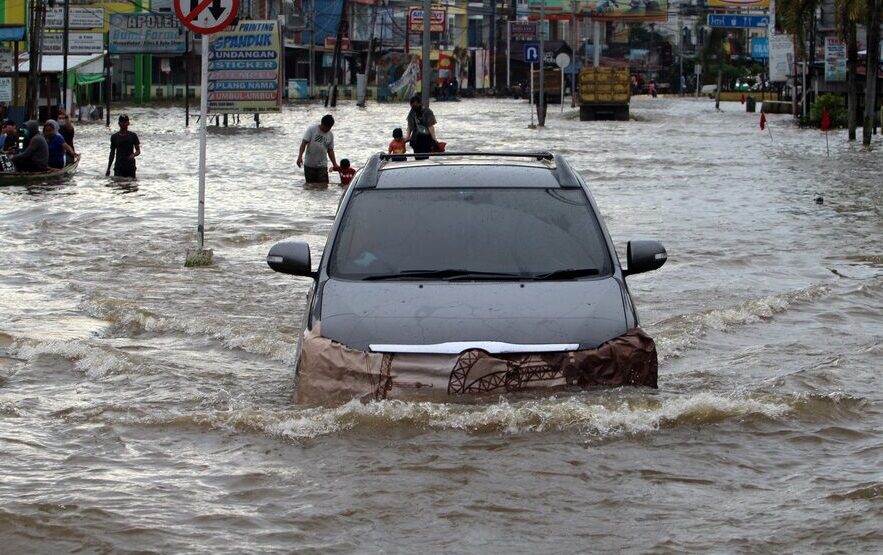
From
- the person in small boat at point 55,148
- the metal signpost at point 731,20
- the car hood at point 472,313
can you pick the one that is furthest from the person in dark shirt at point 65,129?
the metal signpost at point 731,20

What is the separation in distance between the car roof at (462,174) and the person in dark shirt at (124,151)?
1753 centimetres

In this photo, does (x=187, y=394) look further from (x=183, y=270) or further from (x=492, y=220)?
(x=183, y=270)

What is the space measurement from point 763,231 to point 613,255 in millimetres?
11300

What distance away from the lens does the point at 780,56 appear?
68375mm

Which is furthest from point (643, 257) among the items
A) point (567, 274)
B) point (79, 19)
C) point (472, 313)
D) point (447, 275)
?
point (79, 19)

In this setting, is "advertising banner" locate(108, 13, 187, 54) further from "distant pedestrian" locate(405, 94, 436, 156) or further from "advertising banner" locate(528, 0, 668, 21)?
"distant pedestrian" locate(405, 94, 436, 156)

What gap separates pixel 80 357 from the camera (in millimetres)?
9727

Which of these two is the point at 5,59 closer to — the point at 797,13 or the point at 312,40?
the point at 797,13

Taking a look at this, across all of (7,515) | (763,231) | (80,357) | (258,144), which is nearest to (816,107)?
(258,144)

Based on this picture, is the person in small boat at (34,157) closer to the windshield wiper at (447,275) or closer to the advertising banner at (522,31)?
the windshield wiper at (447,275)

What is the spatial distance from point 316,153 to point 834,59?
103 feet

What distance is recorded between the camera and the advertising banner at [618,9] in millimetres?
103375

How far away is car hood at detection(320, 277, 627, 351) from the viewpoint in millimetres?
6941

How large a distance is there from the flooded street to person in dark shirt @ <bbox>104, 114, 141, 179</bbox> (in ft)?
26.8
